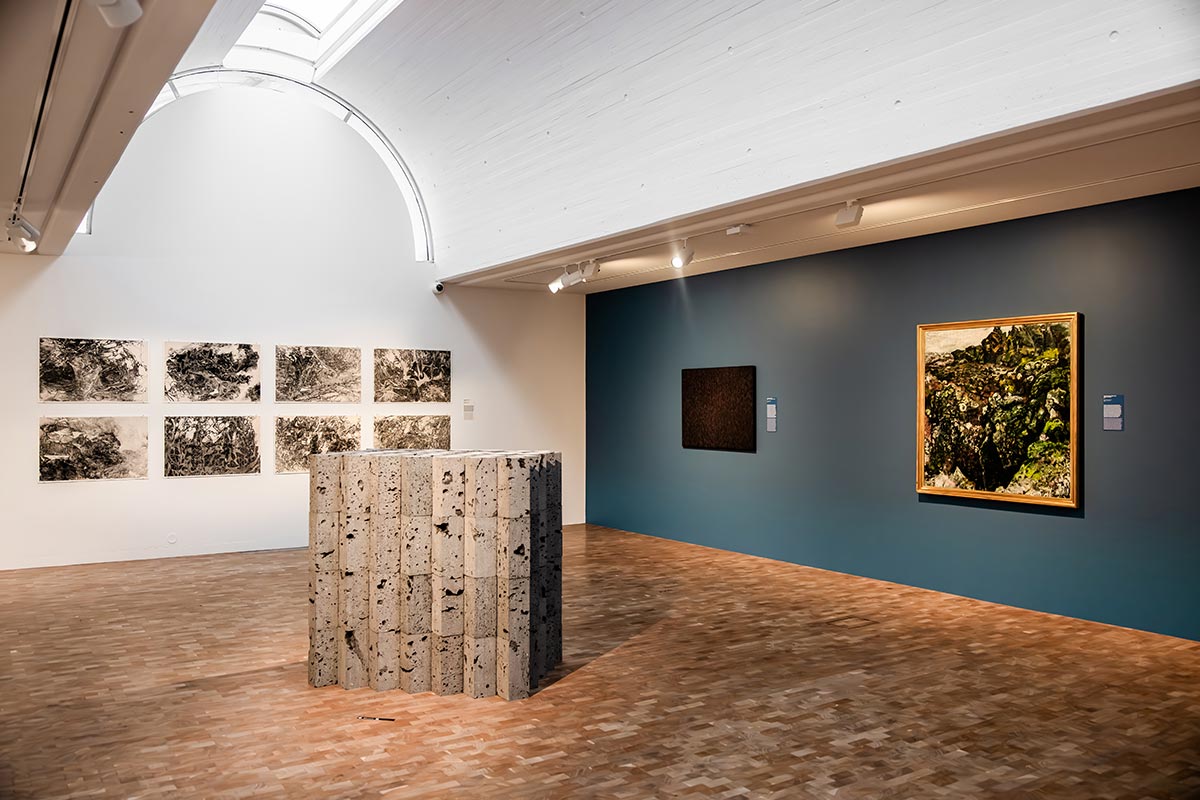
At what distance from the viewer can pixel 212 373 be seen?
1278 centimetres

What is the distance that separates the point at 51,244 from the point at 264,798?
28.6ft

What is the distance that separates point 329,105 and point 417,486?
9.23m

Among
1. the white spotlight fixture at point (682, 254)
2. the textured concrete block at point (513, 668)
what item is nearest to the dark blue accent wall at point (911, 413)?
the white spotlight fixture at point (682, 254)

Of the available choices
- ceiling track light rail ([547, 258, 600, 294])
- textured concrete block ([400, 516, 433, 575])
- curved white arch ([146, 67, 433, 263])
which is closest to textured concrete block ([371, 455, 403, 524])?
textured concrete block ([400, 516, 433, 575])

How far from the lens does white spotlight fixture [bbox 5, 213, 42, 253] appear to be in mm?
9125

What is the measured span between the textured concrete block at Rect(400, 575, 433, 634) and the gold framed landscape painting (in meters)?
6.07

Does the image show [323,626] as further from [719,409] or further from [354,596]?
[719,409]

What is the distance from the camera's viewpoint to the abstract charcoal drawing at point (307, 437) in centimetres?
1328

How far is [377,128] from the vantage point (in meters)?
14.0

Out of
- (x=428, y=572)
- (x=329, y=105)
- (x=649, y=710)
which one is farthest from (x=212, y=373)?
(x=649, y=710)

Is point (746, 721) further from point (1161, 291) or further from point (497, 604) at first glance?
point (1161, 291)

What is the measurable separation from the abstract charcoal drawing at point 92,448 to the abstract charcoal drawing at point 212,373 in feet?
2.20

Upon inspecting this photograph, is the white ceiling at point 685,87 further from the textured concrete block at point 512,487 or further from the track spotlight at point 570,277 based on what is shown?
the textured concrete block at point 512,487

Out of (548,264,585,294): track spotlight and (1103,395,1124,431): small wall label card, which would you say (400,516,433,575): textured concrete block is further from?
(548,264,585,294): track spotlight
